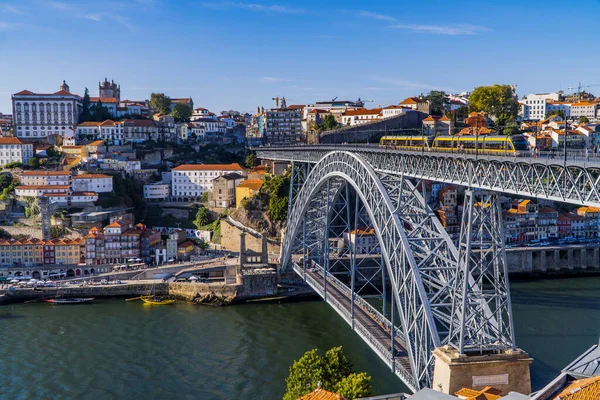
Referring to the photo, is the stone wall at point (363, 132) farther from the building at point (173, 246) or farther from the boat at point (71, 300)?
the boat at point (71, 300)

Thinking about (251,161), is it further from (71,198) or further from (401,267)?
(401,267)

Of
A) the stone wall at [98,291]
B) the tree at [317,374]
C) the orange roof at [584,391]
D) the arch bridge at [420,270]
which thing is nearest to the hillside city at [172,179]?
the stone wall at [98,291]

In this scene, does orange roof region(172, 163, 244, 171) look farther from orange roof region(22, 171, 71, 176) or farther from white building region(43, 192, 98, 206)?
orange roof region(22, 171, 71, 176)

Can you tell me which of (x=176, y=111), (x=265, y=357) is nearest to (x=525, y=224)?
(x=265, y=357)

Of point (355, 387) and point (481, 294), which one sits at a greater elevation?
point (481, 294)

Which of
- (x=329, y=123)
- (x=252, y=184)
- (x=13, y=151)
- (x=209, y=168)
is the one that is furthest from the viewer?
(x=329, y=123)

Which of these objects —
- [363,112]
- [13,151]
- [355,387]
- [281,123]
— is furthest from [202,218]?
[355,387]

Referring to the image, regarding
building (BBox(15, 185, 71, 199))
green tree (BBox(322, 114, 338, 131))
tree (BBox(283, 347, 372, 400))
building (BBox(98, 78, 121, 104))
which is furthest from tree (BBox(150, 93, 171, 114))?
tree (BBox(283, 347, 372, 400))
